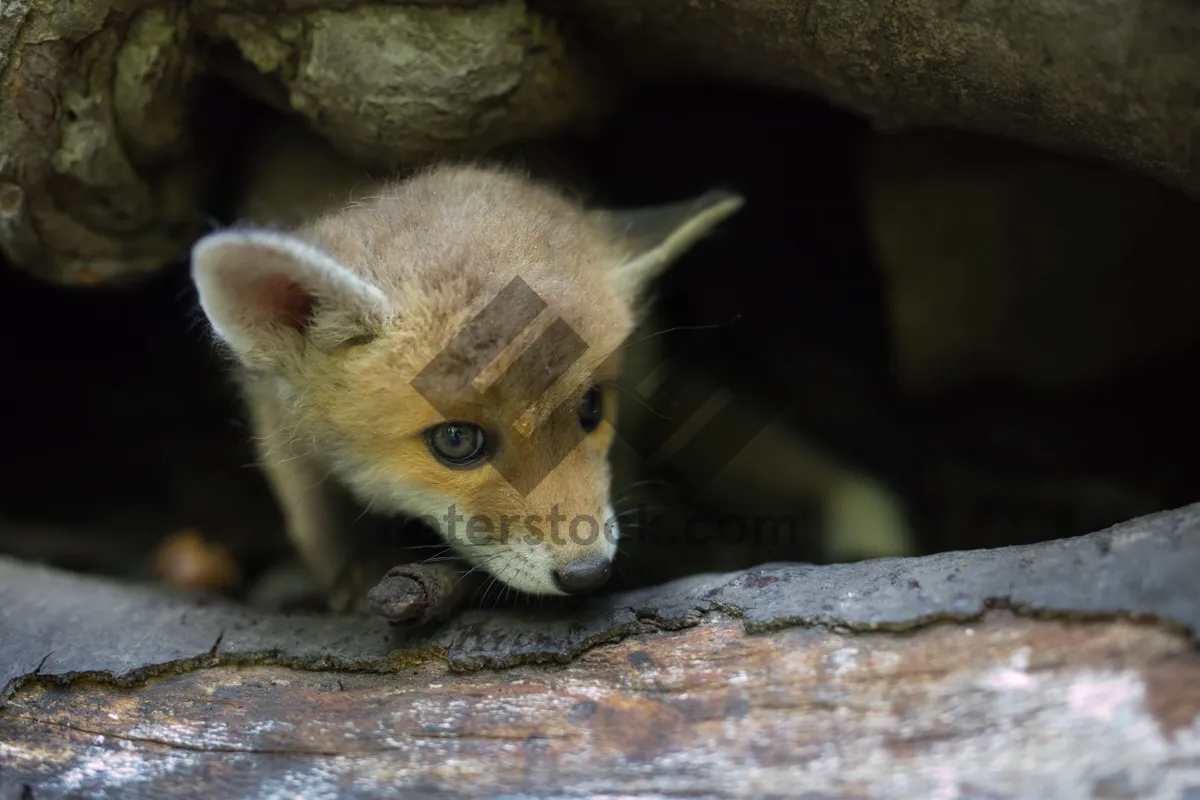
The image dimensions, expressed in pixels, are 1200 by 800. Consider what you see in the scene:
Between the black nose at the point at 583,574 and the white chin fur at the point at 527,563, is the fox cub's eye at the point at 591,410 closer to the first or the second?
the white chin fur at the point at 527,563

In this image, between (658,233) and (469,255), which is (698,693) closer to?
(469,255)

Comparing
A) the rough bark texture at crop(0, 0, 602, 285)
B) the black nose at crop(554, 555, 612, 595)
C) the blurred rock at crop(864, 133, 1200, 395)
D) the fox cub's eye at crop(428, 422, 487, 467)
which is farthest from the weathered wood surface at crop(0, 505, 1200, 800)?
the blurred rock at crop(864, 133, 1200, 395)

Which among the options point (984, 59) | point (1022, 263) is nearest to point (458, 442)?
point (984, 59)

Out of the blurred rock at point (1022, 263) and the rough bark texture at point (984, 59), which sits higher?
the blurred rock at point (1022, 263)

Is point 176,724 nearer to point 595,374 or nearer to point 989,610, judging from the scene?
point 595,374

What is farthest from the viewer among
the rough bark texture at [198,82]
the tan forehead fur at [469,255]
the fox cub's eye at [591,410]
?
the rough bark texture at [198,82]

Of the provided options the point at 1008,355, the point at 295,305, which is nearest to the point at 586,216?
the point at 295,305

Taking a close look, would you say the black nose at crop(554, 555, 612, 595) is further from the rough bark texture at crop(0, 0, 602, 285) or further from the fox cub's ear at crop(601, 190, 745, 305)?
the rough bark texture at crop(0, 0, 602, 285)

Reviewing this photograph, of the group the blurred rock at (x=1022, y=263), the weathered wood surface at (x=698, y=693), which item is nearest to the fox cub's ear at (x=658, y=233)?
the weathered wood surface at (x=698, y=693)
